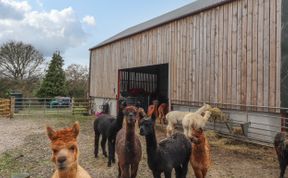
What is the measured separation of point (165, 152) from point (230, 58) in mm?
6628

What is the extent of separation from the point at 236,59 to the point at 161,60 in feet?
16.0

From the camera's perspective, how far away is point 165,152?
4.96 m

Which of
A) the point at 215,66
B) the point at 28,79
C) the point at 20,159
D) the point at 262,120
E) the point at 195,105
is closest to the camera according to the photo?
the point at 20,159

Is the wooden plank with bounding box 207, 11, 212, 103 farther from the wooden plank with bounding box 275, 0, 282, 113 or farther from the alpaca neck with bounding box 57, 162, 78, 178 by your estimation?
the alpaca neck with bounding box 57, 162, 78, 178

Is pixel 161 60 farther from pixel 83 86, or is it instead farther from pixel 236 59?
pixel 83 86

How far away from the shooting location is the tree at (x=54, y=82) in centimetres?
3212

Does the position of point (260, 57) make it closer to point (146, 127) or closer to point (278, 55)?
point (278, 55)

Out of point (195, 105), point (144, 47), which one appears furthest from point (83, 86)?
point (195, 105)

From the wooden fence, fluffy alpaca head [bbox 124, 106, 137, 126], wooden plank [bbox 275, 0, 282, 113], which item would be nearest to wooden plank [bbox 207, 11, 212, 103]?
wooden plank [bbox 275, 0, 282, 113]

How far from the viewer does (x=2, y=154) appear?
8.44 m

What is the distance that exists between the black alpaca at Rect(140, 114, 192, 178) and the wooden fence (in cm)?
1649

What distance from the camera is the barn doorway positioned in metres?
19.4

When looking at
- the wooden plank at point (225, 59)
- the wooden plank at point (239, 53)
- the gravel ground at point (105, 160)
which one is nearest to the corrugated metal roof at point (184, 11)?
the wooden plank at point (225, 59)

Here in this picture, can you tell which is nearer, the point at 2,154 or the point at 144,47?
the point at 2,154
